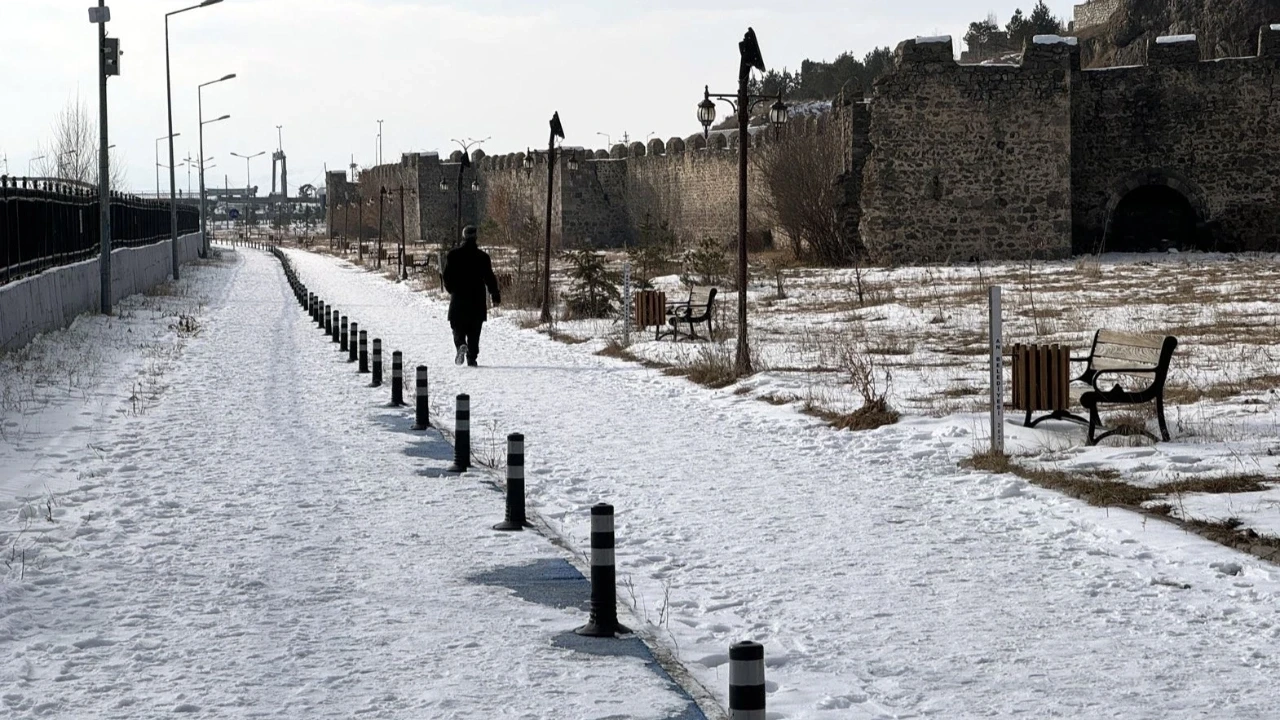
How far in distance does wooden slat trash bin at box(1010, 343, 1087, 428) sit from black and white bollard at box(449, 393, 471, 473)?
13.5 feet

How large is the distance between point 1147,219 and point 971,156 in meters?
5.44

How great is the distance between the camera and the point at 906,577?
7.56 meters

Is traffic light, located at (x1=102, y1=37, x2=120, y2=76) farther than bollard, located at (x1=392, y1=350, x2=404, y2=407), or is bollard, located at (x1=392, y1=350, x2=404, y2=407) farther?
traffic light, located at (x1=102, y1=37, x2=120, y2=76)

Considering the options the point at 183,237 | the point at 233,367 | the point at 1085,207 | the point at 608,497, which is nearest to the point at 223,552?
the point at 608,497

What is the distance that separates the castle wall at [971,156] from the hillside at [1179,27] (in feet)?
83.8

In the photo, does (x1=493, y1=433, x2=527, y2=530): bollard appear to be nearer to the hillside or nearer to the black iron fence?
the black iron fence

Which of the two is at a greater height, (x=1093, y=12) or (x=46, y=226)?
(x=1093, y=12)

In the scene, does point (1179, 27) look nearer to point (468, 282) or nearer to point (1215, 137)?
point (1215, 137)

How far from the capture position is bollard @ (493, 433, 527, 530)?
8.51 meters

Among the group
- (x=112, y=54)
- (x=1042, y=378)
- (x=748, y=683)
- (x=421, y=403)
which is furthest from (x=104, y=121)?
(x=748, y=683)

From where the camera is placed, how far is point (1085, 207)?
39.9m

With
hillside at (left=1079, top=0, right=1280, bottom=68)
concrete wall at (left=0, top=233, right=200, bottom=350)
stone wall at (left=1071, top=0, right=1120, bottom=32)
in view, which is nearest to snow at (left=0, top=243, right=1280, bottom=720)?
concrete wall at (left=0, top=233, right=200, bottom=350)

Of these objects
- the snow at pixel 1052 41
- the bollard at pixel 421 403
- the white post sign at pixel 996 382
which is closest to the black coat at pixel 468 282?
the bollard at pixel 421 403

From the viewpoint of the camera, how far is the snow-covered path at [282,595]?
18.7 ft
